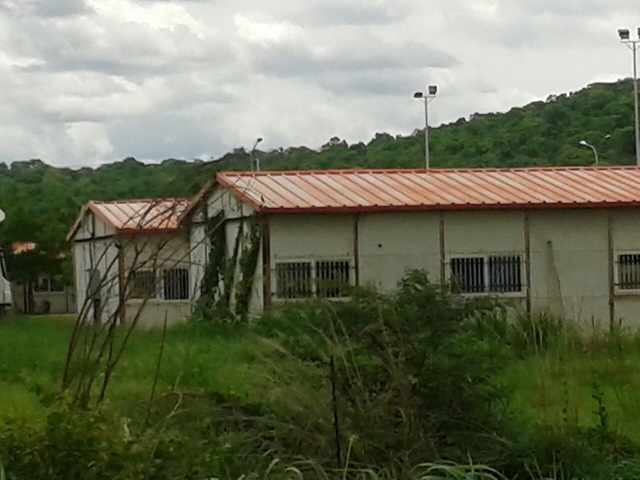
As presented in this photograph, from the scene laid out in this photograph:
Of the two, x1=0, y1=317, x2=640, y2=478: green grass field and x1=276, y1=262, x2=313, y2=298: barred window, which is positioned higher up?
x1=276, y1=262, x2=313, y2=298: barred window

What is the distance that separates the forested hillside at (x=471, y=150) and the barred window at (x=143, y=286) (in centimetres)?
3203

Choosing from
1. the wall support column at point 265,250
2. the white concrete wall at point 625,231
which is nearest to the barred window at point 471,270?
the white concrete wall at point 625,231

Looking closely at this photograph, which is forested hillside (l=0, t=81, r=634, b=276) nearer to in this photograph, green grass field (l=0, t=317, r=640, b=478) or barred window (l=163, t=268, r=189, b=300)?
barred window (l=163, t=268, r=189, b=300)

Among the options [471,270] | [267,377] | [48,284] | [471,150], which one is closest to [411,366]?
[267,377]

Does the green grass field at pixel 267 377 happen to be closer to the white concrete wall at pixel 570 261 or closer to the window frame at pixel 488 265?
the white concrete wall at pixel 570 261

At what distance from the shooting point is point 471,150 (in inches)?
2382

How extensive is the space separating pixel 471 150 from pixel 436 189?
34852mm

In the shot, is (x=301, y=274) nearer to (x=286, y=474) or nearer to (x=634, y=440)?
(x=634, y=440)

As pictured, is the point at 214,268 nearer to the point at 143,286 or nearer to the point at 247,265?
the point at 247,265

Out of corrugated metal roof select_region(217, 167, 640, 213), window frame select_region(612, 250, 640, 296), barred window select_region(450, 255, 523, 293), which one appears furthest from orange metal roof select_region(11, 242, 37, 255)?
window frame select_region(612, 250, 640, 296)

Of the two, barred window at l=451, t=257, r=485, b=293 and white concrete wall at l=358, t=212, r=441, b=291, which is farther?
barred window at l=451, t=257, r=485, b=293

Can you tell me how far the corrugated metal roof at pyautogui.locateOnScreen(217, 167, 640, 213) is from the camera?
24.3 metres

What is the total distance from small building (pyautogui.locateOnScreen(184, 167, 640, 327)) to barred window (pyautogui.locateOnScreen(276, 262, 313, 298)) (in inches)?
0.7

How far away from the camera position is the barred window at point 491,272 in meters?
24.7
